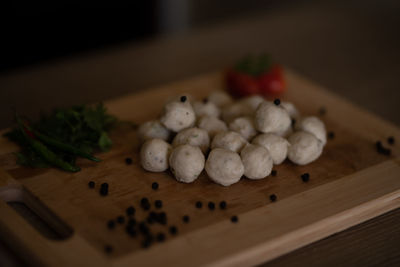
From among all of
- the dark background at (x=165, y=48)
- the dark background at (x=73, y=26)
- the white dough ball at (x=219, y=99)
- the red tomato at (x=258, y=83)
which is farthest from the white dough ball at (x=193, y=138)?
the dark background at (x=73, y=26)

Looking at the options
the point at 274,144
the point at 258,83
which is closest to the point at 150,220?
the point at 274,144

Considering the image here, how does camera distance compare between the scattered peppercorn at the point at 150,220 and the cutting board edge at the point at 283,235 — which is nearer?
the cutting board edge at the point at 283,235

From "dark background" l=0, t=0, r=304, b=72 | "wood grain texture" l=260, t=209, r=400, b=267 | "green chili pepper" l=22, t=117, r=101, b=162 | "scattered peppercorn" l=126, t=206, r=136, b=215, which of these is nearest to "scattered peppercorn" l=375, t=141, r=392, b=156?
"wood grain texture" l=260, t=209, r=400, b=267

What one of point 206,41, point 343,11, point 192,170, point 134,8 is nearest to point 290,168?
point 192,170

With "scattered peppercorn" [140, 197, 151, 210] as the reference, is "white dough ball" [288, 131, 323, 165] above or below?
above

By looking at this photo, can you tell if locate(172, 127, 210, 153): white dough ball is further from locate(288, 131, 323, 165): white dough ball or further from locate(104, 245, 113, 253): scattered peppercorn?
locate(104, 245, 113, 253): scattered peppercorn

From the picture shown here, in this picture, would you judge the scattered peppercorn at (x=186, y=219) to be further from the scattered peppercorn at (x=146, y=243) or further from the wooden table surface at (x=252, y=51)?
the wooden table surface at (x=252, y=51)

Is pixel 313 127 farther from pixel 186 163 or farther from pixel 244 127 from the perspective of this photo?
pixel 186 163
